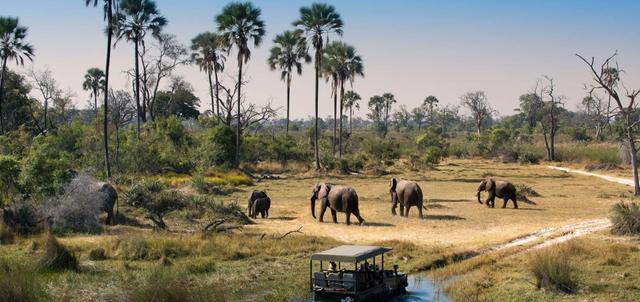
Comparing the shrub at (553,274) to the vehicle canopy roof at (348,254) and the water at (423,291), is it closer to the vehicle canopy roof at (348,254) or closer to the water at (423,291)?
the water at (423,291)

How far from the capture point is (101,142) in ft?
162

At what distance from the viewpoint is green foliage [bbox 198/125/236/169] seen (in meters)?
53.4

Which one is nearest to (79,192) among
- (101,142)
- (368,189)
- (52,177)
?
(52,177)

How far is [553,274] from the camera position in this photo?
15938mm

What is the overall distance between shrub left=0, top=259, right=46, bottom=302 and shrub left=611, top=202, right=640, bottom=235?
59.4 feet

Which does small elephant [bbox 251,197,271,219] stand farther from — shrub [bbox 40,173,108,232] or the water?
the water

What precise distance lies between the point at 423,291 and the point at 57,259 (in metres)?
9.25

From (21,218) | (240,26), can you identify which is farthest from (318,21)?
(21,218)

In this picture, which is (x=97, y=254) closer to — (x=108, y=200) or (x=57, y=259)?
(x=57, y=259)

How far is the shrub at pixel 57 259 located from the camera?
57.9 ft

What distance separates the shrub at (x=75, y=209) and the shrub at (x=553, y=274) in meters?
15.4

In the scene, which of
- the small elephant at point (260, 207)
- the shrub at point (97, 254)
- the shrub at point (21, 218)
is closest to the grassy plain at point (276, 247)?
the shrub at point (97, 254)

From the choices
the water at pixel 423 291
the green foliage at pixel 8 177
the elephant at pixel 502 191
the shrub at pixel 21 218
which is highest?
the green foliage at pixel 8 177

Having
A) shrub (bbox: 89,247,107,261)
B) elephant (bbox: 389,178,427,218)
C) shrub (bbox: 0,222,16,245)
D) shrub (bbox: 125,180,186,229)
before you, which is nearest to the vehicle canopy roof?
shrub (bbox: 89,247,107,261)
